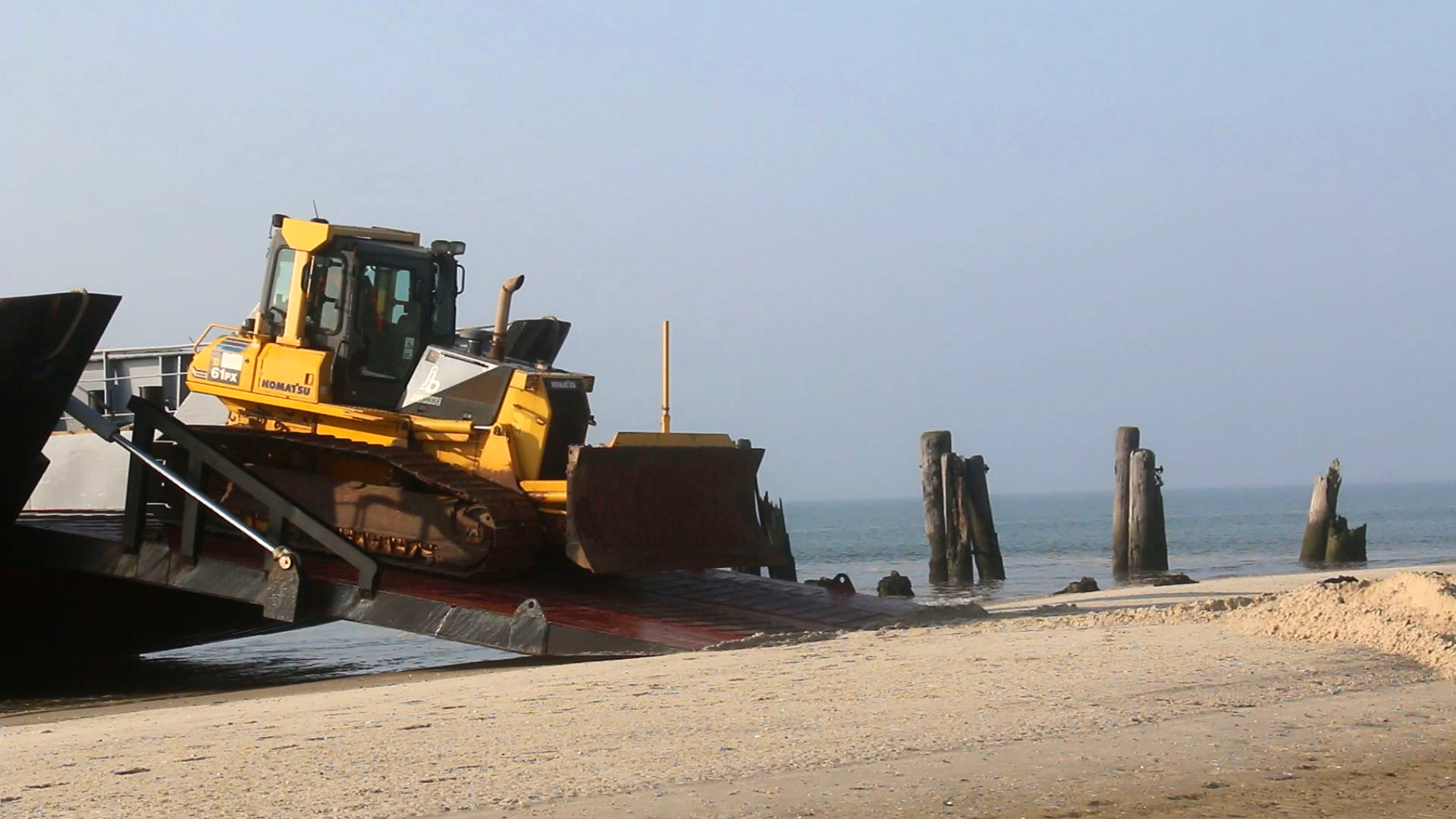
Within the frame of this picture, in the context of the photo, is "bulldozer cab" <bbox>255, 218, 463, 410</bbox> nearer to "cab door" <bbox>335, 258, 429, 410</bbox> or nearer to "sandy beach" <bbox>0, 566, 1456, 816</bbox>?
"cab door" <bbox>335, 258, 429, 410</bbox>

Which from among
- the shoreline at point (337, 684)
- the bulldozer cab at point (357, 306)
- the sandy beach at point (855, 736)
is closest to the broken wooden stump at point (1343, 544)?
the shoreline at point (337, 684)

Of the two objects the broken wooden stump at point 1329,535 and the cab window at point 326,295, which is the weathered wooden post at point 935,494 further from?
the cab window at point 326,295

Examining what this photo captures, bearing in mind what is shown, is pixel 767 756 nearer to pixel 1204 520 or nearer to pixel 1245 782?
pixel 1245 782

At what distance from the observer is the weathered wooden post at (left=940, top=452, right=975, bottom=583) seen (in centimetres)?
2814

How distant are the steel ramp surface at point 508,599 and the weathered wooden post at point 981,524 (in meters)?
15.6

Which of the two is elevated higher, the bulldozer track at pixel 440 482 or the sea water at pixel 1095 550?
the bulldozer track at pixel 440 482

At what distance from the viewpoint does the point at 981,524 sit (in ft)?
92.6

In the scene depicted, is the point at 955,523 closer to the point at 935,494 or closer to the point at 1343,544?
the point at 935,494

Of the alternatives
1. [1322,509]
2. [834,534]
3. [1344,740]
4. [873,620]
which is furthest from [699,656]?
[834,534]

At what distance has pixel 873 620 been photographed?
11438 millimetres

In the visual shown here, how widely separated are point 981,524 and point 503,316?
16.7 meters

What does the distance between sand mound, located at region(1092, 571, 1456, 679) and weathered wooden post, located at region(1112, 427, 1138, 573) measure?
1739cm

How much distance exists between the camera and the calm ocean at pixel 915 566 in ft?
43.8

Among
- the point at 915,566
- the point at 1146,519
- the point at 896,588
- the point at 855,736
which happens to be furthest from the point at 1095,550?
the point at 855,736
